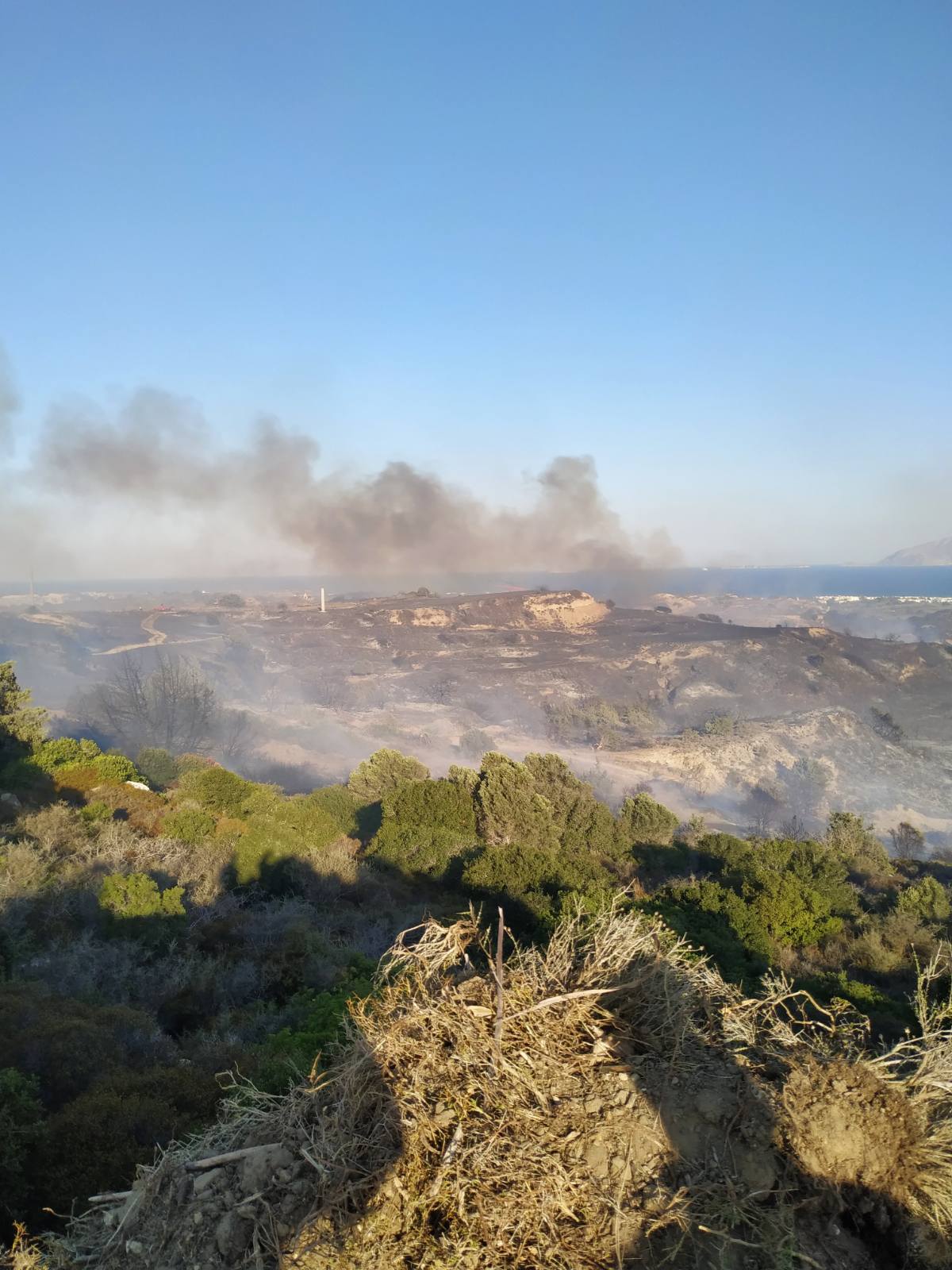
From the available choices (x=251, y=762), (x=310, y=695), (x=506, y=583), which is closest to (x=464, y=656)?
(x=310, y=695)

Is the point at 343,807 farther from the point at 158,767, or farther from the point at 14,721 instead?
the point at 14,721

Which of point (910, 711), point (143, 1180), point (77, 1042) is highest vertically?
point (143, 1180)

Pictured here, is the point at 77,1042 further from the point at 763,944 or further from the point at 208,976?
the point at 763,944

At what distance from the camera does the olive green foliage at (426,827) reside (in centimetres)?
1300

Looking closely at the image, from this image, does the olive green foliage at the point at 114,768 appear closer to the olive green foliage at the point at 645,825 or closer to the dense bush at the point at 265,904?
the dense bush at the point at 265,904

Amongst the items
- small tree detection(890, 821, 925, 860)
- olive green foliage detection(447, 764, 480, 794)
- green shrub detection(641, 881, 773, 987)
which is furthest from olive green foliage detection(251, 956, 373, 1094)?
small tree detection(890, 821, 925, 860)

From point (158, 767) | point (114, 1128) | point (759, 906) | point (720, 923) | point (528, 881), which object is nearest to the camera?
point (114, 1128)

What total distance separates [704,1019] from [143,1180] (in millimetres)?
2333

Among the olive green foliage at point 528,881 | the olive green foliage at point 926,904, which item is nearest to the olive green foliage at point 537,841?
the olive green foliage at point 528,881

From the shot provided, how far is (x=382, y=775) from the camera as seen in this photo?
18234 millimetres

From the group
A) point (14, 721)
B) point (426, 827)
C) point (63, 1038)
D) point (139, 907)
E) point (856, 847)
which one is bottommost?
point (856, 847)

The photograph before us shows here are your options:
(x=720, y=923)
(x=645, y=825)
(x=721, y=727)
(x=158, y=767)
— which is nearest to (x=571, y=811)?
(x=645, y=825)

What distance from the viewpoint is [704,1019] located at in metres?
2.92

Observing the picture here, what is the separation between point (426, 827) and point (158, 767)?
9.04m
